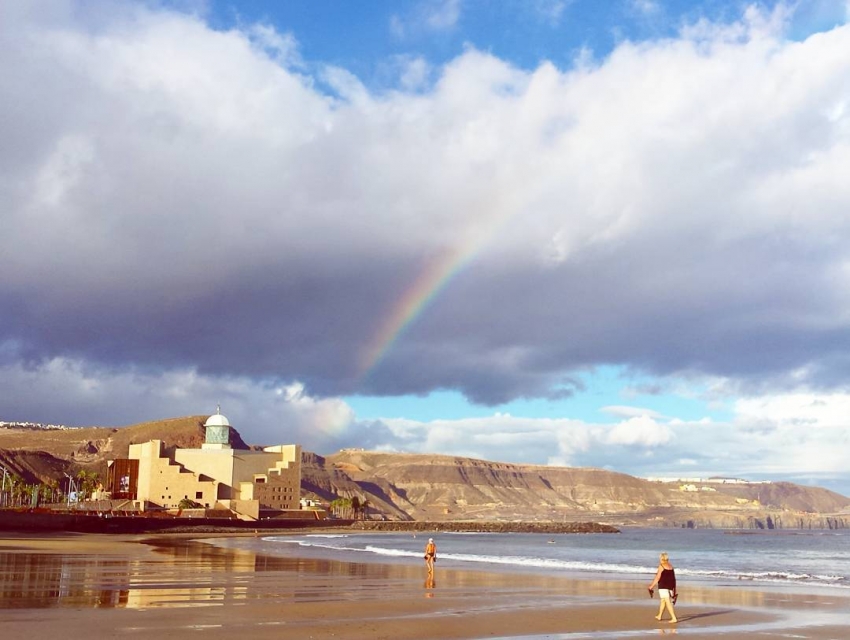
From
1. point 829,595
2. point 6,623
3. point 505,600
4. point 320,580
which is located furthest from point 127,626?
point 829,595

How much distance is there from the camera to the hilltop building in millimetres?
150000

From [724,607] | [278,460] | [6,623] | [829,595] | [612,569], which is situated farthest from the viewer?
[278,460]

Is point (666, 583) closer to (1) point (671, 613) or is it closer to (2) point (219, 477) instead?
(1) point (671, 613)

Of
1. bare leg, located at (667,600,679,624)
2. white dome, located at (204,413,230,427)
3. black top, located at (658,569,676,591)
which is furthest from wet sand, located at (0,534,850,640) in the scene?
white dome, located at (204,413,230,427)

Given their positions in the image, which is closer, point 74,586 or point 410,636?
point 410,636

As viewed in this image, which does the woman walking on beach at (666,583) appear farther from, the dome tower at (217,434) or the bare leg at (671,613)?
the dome tower at (217,434)

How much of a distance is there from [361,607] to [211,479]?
137 meters

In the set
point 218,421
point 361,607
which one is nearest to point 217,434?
point 218,421

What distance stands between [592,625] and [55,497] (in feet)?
604

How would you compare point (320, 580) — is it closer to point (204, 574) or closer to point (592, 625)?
point (204, 574)

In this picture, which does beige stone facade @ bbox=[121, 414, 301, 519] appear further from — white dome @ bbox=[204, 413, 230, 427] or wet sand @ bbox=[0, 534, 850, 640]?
wet sand @ bbox=[0, 534, 850, 640]

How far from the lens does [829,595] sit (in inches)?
1283

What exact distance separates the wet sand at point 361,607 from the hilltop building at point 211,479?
11596cm

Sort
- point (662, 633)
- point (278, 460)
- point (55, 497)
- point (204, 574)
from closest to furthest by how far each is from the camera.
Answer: point (662, 633)
point (204, 574)
point (278, 460)
point (55, 497)
